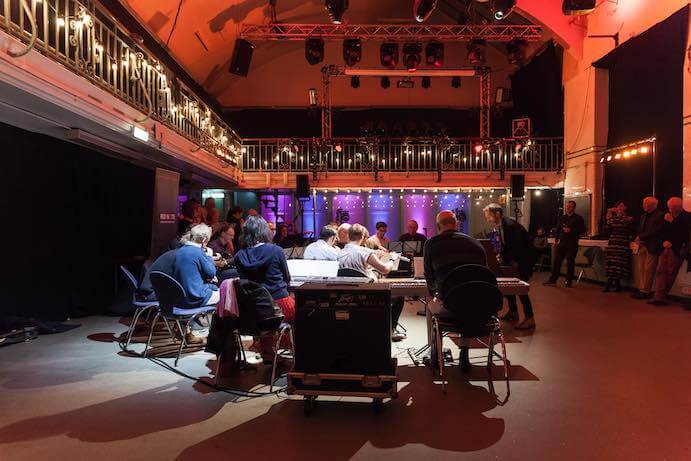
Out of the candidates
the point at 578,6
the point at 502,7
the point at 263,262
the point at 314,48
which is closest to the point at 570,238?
the point at 578,6

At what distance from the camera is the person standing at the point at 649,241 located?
7.41 metres

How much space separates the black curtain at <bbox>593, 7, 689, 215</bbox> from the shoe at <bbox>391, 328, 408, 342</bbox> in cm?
565

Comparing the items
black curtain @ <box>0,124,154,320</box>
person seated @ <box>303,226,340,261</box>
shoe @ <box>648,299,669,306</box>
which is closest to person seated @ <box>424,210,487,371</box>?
person seated @ <box>303,226,340,261</box>

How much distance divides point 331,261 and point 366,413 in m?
1.79

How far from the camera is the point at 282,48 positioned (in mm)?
15773

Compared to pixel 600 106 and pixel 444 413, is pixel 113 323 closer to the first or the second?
pixel 444 413

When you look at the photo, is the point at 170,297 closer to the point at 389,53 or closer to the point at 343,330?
the point at 343,330

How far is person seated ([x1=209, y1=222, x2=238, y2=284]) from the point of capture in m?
6.19

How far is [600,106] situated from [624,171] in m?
1.84

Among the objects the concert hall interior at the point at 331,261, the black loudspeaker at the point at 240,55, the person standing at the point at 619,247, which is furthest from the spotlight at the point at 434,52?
the person standing at the point at 619,247

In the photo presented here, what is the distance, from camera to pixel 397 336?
543 centimetres

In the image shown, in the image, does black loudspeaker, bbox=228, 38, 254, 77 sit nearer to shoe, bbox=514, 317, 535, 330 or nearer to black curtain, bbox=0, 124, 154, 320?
black curtain, bbox=0, 124, 154, 320

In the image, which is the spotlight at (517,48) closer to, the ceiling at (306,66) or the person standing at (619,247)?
the ceiling at (306,66)

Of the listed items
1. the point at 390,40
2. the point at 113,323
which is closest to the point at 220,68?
the point at 390,40
